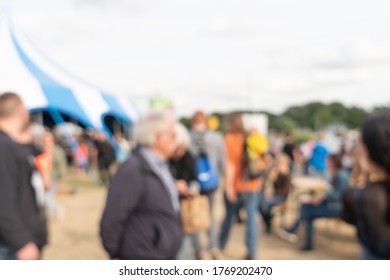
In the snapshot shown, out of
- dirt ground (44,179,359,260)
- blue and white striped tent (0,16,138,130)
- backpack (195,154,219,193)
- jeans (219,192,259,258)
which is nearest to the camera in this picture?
backpack (195,154,219,193)

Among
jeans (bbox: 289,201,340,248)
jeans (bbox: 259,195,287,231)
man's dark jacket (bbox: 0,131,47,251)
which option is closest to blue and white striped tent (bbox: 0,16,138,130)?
jeans (bbox: 259,195,287,231)

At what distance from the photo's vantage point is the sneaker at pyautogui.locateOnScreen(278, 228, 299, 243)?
15.5 ft

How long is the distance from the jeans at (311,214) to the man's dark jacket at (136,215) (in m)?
2.83

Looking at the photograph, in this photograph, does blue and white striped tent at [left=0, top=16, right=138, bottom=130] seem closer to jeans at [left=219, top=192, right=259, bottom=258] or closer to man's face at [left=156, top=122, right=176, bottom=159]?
jeans at [left=219, top=192, right=259, bottom=258]

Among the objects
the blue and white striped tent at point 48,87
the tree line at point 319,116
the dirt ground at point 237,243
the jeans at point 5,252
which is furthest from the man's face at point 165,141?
the tree line at point 319,116

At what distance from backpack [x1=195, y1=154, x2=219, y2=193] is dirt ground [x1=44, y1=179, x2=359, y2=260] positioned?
0.79 metres

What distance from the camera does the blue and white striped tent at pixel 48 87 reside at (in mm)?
6051

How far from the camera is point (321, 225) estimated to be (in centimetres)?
541

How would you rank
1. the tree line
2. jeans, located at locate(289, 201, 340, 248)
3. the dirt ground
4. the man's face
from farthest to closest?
the tree line, jeans, located at locate(289, 201, 340, 248), the dirt ground, the man's face

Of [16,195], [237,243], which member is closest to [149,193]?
[16,195]

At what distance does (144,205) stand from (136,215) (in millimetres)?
57

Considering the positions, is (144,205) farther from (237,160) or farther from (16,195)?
(237,160)

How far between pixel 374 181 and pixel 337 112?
1840 inches

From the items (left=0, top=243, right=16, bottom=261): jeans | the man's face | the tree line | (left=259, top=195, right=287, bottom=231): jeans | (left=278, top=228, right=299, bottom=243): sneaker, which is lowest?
the tree line
